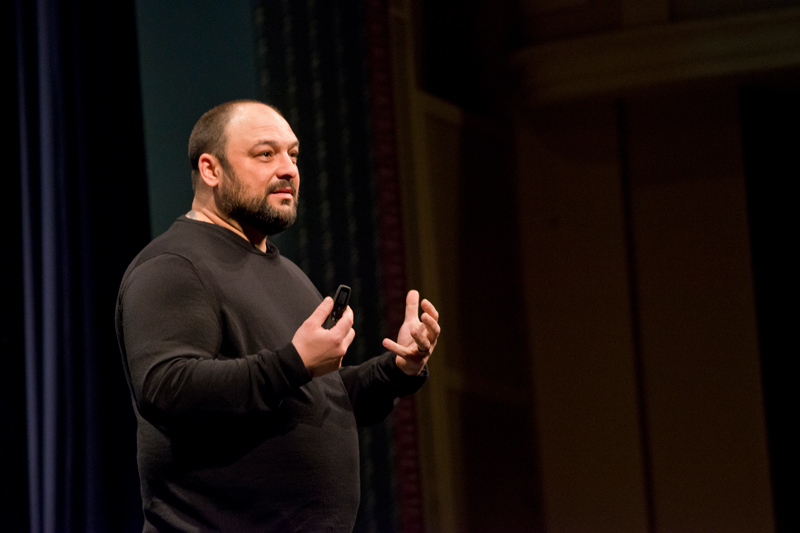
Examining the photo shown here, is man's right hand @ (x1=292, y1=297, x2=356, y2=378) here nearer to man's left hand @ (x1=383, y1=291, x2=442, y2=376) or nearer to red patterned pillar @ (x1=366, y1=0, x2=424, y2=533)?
man's left hand @ (x1=383, y1=291, x2=442, y2=376)

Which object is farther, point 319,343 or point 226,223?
point 226,223

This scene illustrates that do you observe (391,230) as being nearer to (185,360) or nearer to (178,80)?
(178,80)

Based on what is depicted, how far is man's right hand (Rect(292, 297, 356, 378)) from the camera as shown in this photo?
1.07 meters

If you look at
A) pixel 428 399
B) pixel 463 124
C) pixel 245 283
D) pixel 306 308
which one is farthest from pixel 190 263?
pixel 463 124

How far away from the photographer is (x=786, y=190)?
3318 millimetres

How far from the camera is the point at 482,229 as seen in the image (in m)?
3.47

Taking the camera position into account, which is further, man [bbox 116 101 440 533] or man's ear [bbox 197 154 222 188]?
man's ear [bbox 197 154 222 188]

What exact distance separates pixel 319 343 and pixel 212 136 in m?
0.45

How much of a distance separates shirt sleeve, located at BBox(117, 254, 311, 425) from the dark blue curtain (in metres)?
1.22

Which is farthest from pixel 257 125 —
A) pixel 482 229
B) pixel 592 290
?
pixel 592 290

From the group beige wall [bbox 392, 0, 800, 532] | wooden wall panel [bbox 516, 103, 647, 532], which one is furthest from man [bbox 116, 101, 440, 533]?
wooden wall panel [bbox 516, 103, 647, 532]

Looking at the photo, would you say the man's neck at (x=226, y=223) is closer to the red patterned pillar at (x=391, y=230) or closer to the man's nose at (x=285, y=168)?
the man's nose at (x=285, y=168)

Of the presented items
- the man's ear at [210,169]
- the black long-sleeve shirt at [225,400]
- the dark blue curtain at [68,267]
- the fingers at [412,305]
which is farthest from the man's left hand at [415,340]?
the dark blue curtain at [68,267]

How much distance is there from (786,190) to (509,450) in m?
1.66
